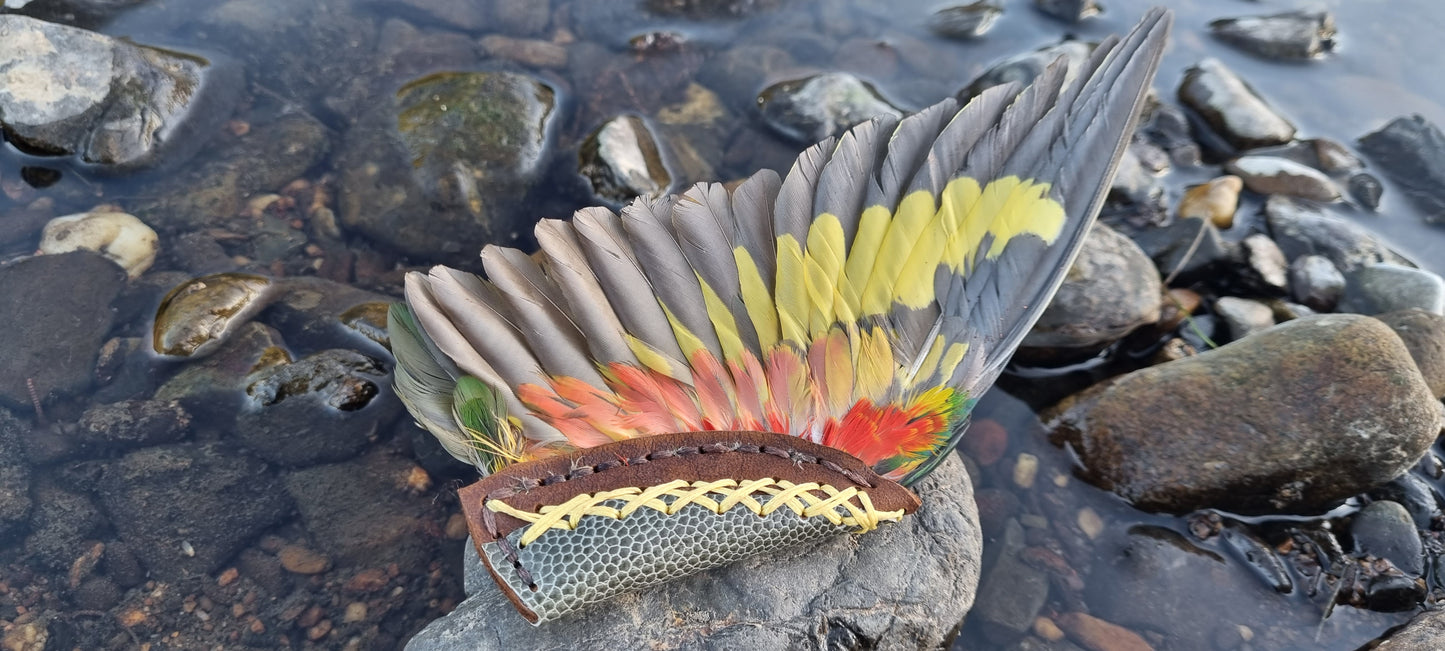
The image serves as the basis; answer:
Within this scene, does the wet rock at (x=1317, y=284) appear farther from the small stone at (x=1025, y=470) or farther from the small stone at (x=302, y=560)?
the small stone at (x=302, y=560)

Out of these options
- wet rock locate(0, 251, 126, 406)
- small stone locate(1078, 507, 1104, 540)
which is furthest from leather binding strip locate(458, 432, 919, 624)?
wet rock locate(0, 251, 126, 406)

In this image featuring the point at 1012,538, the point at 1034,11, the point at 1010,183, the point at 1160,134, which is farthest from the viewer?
the point at 1034,11

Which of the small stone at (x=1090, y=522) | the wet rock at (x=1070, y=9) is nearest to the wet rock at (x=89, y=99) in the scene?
the small stone at (x=1090, y=522)

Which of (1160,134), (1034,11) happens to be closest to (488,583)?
(1160,134)

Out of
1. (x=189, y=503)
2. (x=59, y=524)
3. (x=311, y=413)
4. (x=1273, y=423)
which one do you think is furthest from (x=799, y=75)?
(x=59, y=524)

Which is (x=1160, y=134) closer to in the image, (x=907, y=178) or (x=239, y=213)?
(x=907, y=178)

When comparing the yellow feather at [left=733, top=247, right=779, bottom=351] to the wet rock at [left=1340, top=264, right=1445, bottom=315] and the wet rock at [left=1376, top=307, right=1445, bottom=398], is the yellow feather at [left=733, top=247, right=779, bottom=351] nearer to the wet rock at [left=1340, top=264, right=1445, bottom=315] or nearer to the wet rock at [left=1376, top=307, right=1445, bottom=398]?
the wet rock at [left=1376, top=307, right=1445, bottom=398]
